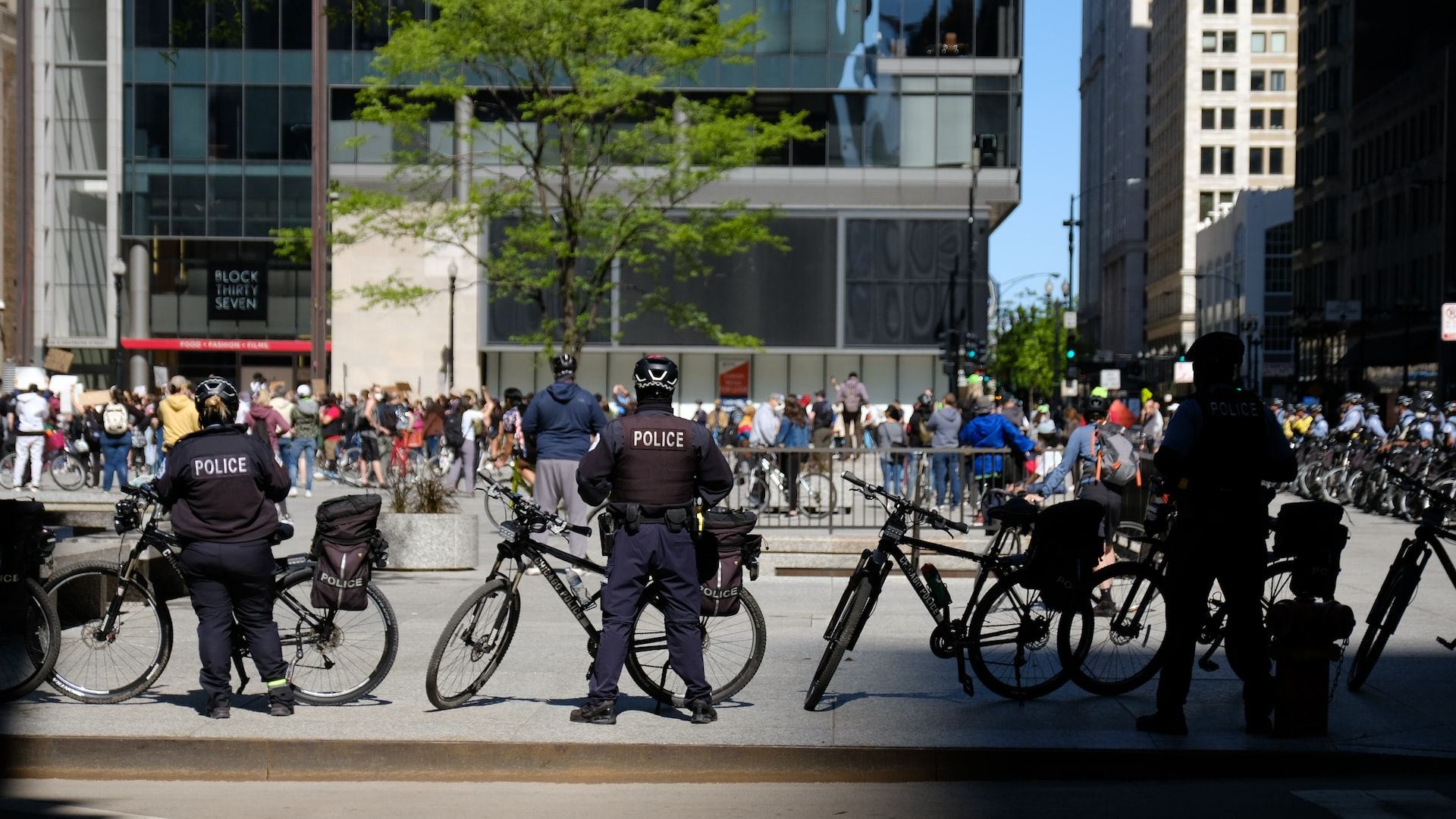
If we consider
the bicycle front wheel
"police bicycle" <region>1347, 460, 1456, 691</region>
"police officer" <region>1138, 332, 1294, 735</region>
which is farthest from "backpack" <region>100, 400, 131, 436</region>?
"police officer" <region>1138, 332, 1294, 735</region>

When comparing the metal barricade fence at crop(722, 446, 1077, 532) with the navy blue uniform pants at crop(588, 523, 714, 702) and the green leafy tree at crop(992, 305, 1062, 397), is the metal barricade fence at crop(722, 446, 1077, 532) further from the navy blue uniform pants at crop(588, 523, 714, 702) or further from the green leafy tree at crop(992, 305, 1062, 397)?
the green leafy tree at crop(992, 305, 1062, 397)

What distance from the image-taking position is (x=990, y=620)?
9492mm

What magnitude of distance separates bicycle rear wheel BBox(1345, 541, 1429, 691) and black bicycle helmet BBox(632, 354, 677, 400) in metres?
4.09

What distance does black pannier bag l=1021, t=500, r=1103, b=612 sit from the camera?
370 inches

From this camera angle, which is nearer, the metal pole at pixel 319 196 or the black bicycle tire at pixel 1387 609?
the black bicycle tire at pixel 1387 609

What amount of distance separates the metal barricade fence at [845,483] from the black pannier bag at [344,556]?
8151 millimetres

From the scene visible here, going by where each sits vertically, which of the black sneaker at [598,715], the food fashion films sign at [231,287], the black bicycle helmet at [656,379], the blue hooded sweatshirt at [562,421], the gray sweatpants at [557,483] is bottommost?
the black sneaker at [598,715]

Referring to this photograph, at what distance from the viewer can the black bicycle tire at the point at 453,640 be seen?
8.86m

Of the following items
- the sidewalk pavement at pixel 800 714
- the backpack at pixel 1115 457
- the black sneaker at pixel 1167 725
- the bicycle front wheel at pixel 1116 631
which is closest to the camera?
the sidewalk pavement at pixel 800 714

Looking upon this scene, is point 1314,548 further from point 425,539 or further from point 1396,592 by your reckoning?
point 425,539

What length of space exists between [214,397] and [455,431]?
19897 mm

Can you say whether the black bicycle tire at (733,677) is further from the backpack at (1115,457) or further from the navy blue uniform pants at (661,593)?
the backpack at (1115,457)

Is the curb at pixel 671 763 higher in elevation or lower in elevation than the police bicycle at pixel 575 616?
lower

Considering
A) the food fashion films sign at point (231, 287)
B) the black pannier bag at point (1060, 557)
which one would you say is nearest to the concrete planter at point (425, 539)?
the black pannier bag at point (1060, 557)
